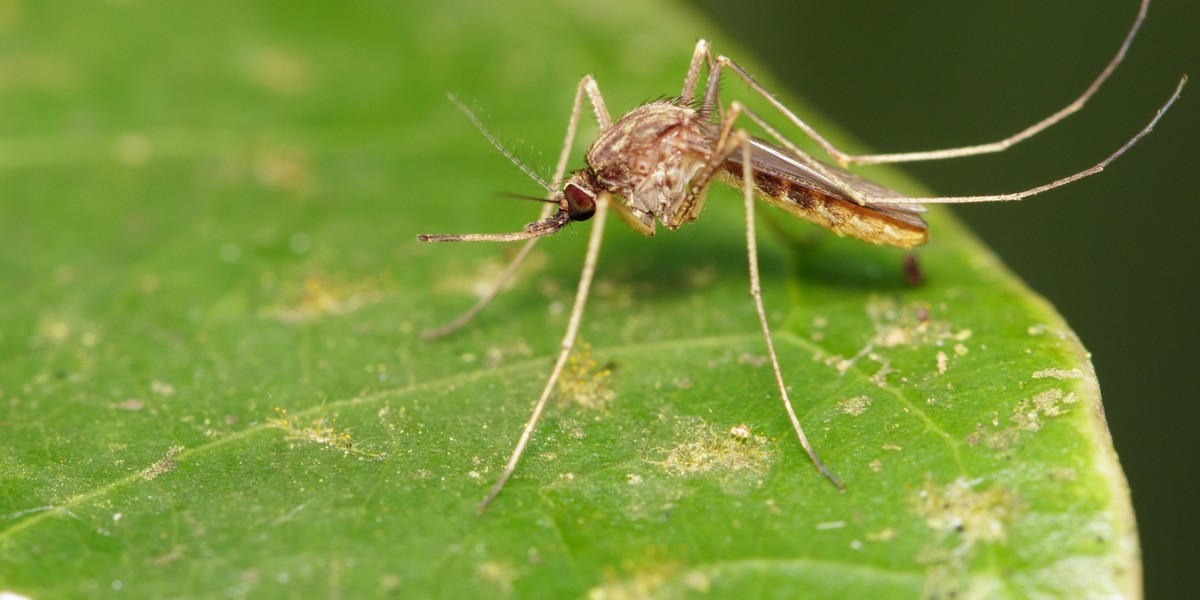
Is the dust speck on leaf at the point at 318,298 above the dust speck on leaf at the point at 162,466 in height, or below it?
above

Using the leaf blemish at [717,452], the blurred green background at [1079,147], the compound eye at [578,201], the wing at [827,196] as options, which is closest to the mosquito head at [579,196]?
the compound eye at [578,201]

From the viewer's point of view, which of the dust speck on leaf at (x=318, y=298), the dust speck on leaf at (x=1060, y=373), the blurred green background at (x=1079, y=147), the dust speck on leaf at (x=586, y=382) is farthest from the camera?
the blurred green background at (x=1079, y=147)

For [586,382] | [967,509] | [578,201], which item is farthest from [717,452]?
[578,201]

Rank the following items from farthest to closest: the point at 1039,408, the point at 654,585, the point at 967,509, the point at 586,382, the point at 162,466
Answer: the point at 586,382, the point at 162,466, the point at 1039,408, the point at 967,509, the point at 654,585

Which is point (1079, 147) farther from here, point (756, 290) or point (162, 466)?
point (162, 466)

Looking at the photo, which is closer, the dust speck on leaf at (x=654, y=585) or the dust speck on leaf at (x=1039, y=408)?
the dust speck on leaf at (x=654, y=585)

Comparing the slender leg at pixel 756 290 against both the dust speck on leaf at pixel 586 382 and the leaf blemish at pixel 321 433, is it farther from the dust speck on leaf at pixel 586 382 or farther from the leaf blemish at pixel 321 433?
the leaf blemish at pixel 321 433

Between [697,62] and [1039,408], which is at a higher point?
[697,62]
